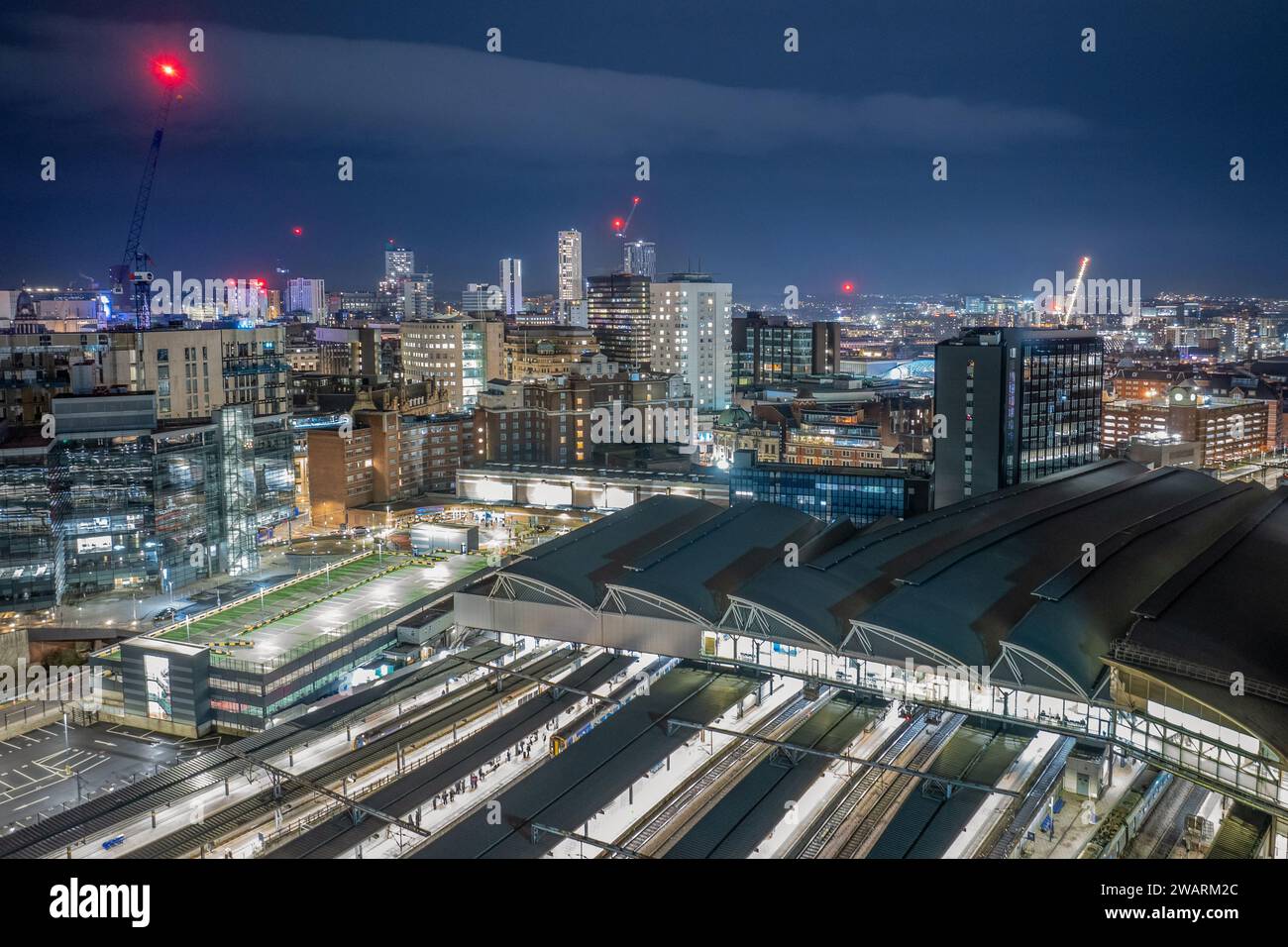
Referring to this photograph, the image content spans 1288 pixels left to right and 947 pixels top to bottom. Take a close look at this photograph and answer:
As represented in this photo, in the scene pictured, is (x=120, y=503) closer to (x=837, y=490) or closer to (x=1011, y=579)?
(x=837, y=490)

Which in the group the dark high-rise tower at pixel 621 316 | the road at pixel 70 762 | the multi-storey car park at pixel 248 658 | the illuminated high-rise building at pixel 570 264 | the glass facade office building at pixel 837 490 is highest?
the illuminated high-rise building at pixel 570 264

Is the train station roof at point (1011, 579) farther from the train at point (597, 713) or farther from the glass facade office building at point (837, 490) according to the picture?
the glass facade office building at point (837, 490)

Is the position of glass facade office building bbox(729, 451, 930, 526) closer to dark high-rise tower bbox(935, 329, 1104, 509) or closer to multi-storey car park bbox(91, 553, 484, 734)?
dark high-rise tower bbox(935, 329, 1104, 509)

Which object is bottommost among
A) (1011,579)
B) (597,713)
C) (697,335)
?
(597,713)

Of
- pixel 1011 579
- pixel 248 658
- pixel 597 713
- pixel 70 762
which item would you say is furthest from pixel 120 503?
pixel 1011 579

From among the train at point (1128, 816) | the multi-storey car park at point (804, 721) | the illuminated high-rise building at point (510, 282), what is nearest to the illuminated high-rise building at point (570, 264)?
the illuminated high-rise building at point (510, 282)

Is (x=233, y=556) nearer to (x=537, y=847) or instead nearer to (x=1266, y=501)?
(x=537, y=847)
